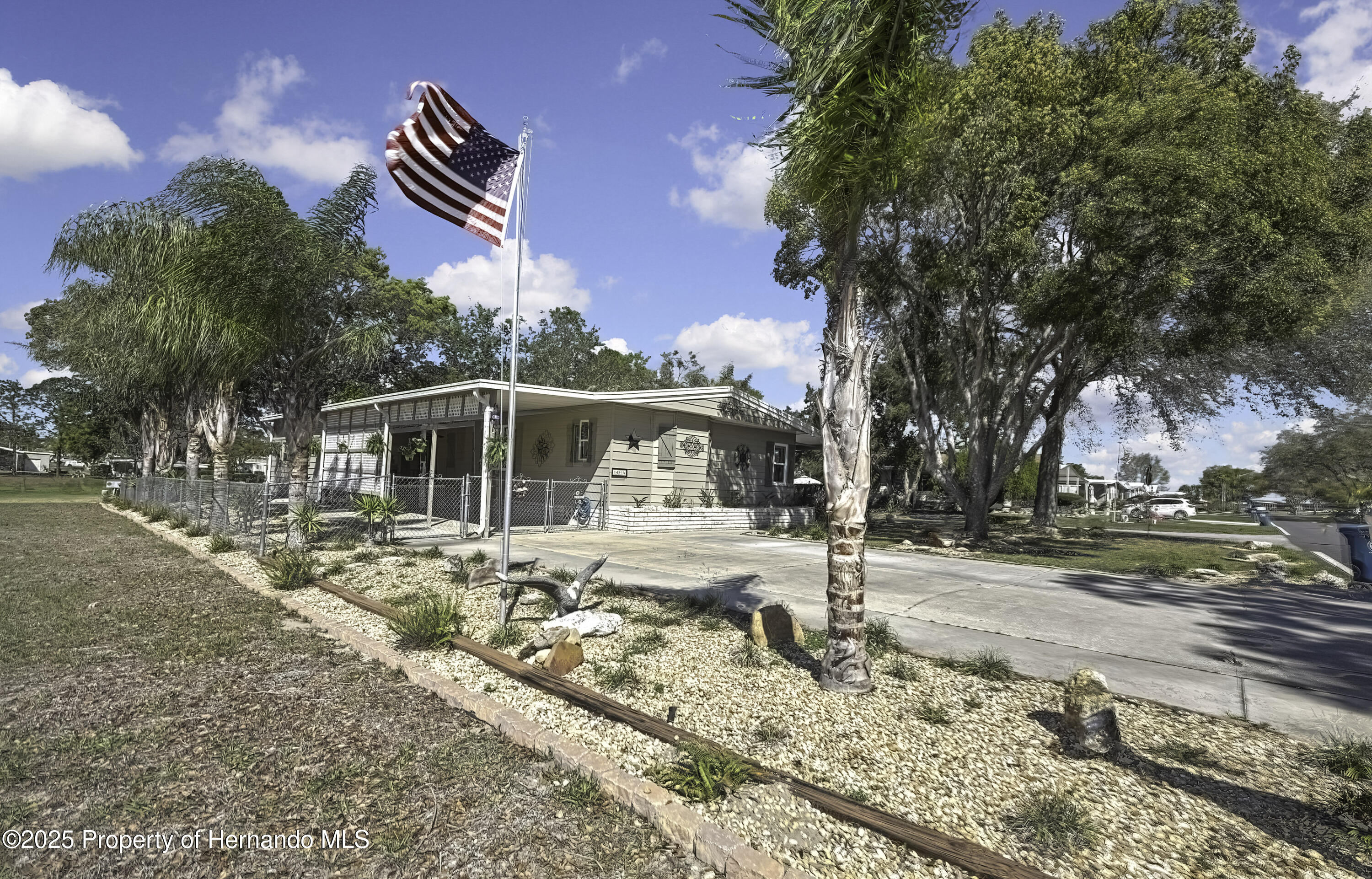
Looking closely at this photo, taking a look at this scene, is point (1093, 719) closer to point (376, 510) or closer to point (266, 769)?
point (266, 769)

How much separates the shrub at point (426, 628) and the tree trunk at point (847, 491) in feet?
10.3

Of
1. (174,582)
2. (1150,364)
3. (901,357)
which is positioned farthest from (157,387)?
(1150,364)

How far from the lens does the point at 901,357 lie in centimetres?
1666

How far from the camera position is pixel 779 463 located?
2161 cm

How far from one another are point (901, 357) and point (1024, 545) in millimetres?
5618

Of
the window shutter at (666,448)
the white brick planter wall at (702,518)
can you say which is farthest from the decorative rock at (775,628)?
the window shutter at (666,448)

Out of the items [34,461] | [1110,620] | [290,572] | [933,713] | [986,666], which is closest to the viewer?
[933,713]

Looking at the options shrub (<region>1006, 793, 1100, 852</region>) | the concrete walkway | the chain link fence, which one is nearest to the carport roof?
the chain link fence

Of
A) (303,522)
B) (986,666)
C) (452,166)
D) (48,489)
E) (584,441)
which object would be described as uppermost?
(452,166)

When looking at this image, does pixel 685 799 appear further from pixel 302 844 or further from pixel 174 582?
pixel 174 582

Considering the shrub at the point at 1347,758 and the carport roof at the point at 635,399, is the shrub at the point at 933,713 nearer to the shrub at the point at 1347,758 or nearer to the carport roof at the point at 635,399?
the shrub at the point at 1347,758

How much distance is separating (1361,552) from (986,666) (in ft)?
33.8

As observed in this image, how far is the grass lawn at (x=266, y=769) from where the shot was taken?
8.46ft

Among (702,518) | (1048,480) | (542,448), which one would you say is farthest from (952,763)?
(1048,480)
